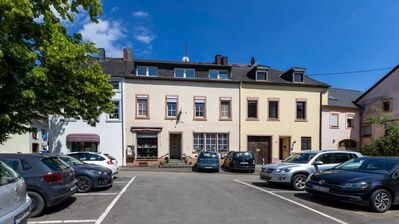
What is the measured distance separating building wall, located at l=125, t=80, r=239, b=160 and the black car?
1948 centimetres

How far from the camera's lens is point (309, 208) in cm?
912

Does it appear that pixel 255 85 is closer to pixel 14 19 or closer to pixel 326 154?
pixel 326 154

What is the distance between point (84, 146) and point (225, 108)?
12.7m

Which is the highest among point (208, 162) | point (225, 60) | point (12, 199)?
point (225, 60)

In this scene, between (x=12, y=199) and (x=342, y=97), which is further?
(x=342, y=97)

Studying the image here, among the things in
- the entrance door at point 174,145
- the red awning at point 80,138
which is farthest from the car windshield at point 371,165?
the red awning at point 80,138

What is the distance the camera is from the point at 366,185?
9023 millimetres

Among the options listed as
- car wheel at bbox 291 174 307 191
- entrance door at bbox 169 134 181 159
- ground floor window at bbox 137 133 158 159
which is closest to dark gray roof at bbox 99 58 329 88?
ground floor window at bbox 137 133 158 159

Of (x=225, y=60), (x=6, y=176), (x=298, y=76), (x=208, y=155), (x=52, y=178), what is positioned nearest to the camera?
(x=6, y=176)

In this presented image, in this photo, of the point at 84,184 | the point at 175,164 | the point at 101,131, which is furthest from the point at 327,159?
the point at 101,131

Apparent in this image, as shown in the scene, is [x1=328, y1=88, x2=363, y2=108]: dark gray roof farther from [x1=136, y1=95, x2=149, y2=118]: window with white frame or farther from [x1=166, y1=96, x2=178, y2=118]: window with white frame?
[x1=136, y1=95, x2=149, y2=118]: window with white frame

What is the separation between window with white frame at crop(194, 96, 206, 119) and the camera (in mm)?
29672

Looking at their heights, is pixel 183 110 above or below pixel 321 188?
above

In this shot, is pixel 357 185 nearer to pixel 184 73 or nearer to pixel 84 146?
pixel 184 73
